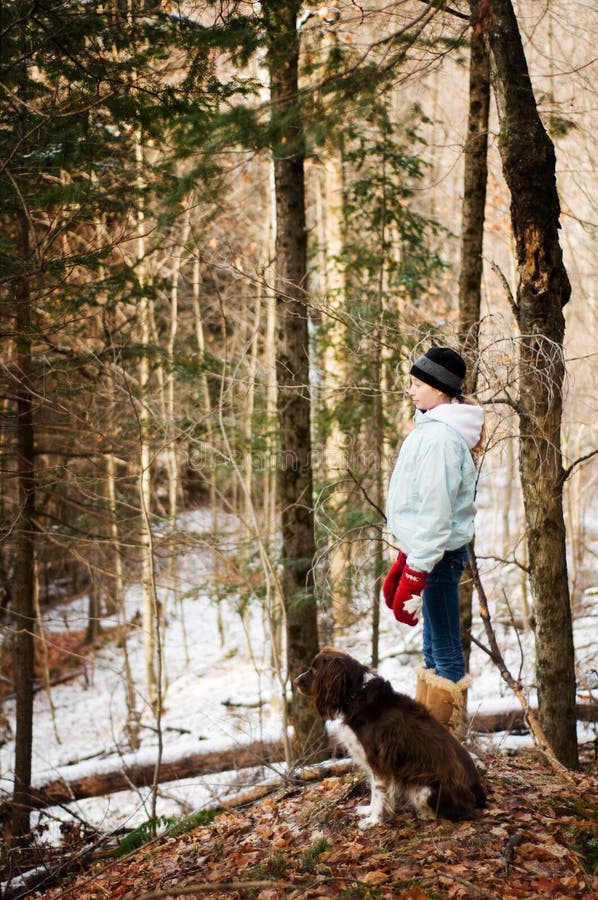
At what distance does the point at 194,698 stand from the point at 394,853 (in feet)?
41.2

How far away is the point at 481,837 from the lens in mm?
3721

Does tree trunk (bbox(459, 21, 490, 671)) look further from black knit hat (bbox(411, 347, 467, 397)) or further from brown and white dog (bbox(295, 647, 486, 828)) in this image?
brown and white dog (bbox(295, 647, 486, 828))

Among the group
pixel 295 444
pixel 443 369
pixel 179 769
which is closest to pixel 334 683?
pixel 443 369

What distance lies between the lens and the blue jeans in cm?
431

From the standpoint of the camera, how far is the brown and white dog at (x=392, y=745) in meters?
3.77

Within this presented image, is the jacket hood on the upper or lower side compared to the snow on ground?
upper

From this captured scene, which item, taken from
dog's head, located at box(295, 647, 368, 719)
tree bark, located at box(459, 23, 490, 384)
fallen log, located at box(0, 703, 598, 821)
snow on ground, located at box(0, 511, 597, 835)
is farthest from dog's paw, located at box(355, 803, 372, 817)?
tree bark, located at box(459, 23, 490, 384)

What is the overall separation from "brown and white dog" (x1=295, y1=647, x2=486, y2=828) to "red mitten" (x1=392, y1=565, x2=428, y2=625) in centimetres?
38

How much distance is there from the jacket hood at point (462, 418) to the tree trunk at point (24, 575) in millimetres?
5044

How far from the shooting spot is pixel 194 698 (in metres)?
15.5

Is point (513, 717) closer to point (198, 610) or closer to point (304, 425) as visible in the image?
point (304, 425)

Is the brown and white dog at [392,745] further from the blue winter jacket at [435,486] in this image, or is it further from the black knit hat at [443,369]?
the black knit hat at [443,369]

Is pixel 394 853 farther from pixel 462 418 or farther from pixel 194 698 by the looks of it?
pixel 194 698

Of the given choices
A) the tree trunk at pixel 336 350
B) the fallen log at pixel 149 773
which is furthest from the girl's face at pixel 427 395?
the tree trunk at pixel 336 350
